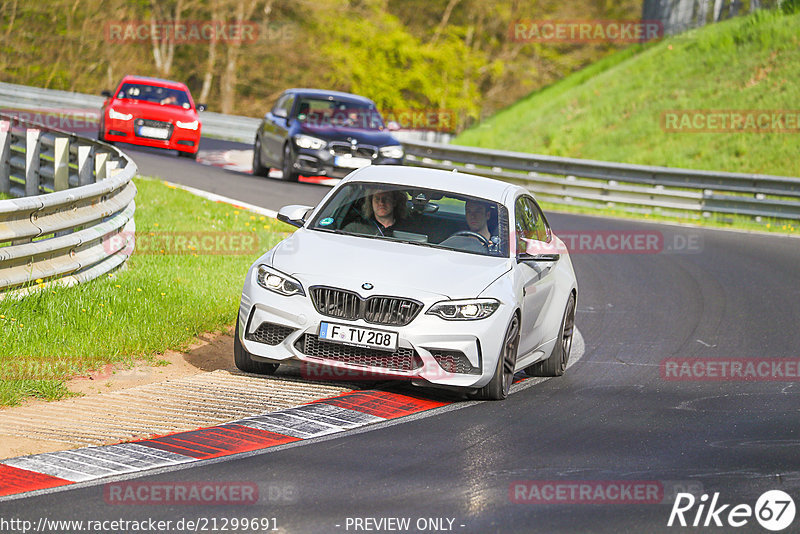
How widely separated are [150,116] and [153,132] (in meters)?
0.38

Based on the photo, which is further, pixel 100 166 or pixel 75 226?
pixel 100 166

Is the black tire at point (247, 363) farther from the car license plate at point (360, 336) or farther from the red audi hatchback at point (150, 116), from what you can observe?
the red audi hatchback at point (150, 116)

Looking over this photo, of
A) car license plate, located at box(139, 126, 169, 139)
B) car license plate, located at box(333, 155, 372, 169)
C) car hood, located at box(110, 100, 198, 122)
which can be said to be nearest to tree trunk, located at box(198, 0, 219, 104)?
car hood, located at box(110, 100, 198, 122)

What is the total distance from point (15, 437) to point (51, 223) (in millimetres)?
3921

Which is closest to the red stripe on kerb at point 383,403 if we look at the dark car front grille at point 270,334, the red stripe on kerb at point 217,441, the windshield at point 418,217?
the dark car front grille at point 270,334

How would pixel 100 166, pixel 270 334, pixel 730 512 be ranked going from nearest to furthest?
1. pixel 730 512
2. pixel 270 334
3. pixel 100 166

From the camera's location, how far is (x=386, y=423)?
24.6ft

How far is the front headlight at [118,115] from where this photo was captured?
2606 cm

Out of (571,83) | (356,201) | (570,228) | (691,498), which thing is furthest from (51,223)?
(571,83)

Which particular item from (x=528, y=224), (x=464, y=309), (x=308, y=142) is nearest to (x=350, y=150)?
(x=308, y=142)

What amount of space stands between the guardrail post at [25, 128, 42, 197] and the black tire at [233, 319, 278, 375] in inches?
A: 400

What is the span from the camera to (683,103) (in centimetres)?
3334

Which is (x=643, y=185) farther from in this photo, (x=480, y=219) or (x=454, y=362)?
(x=454, y=362)

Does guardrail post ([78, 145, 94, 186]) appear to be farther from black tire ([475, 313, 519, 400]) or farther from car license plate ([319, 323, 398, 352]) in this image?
black tire ([475, 313, 519, 400])
